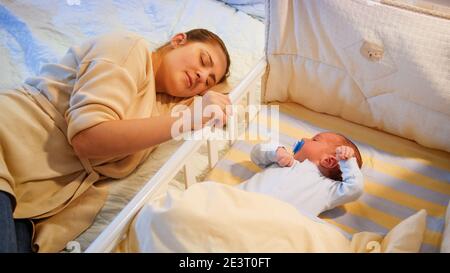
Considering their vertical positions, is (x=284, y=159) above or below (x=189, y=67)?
below

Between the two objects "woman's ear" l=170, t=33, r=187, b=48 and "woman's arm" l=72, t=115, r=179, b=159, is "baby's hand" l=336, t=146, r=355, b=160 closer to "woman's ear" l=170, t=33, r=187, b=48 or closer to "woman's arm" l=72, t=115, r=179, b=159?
"woman's arm" l=72, t=115, r=179, b=159

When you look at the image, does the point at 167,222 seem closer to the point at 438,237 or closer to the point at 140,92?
the point at 140,92

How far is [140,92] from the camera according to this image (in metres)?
1.07

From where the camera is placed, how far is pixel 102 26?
5.27ft

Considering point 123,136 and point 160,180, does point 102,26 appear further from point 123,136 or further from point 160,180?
point 160,180

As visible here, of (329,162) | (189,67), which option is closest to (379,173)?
(329,162)

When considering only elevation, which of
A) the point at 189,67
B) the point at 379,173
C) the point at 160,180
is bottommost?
the point at 379,173

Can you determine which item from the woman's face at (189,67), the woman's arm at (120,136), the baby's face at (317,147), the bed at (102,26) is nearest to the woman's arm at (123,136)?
the woman's arm at (120,136)

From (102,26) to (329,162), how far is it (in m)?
1.09

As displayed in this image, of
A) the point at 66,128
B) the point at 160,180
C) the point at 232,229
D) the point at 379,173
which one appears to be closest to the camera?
the point at 232,229

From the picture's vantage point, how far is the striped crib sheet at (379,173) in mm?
997

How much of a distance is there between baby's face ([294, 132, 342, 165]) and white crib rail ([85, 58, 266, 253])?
0.23m

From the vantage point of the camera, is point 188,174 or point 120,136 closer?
point 120,136

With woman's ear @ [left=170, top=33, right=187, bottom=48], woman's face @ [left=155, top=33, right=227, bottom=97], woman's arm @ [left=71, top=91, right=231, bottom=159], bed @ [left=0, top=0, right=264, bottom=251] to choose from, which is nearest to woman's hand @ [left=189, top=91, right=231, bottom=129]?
woman's arm @ [left=71, top=91, right=231, bottom=159]
